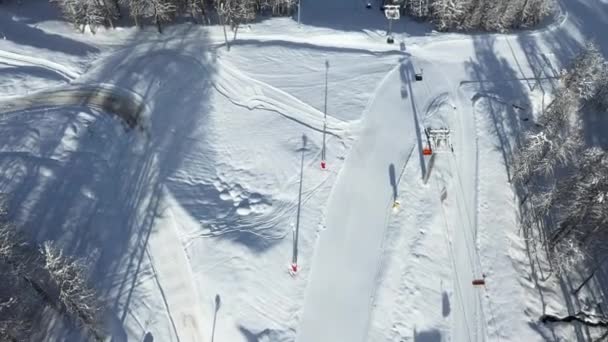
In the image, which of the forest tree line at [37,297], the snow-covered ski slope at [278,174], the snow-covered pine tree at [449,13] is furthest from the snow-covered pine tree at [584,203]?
the forest tree line at [37,297]

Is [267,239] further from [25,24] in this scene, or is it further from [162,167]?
[25,24]

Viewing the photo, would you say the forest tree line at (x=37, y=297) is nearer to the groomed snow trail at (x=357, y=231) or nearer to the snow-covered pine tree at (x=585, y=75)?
the groomed snow trail at (x=357, y=231)

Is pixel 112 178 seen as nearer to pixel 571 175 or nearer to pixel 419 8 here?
pixel 571 175

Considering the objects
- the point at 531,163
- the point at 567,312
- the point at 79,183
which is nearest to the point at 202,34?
the point at 79,183

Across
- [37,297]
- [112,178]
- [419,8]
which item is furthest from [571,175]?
[37,297]

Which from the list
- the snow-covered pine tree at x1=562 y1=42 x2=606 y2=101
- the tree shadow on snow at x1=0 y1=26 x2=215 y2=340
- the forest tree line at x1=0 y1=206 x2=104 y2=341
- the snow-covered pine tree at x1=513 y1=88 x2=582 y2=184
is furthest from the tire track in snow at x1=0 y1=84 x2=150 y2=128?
the snow-covered pine tree at x1=562 y1=42 x2=606 y2=101
